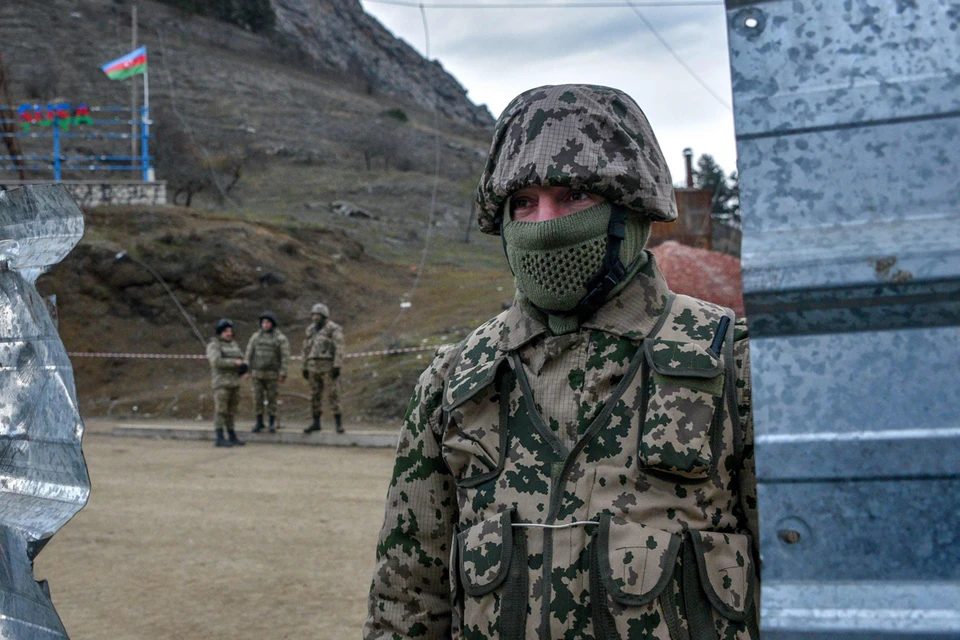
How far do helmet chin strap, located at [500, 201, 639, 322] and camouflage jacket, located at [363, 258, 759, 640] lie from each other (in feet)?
0.11

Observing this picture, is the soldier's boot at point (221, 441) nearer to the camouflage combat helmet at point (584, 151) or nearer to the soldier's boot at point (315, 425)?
the soldier's boot at point (315, 425)

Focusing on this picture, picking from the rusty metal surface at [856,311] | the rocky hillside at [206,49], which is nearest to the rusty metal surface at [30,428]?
the rusty metal surface at [856,311]

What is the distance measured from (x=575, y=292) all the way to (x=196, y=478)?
9410mm

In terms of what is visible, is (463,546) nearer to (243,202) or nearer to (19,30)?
(243,202)

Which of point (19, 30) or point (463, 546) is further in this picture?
point (19, 30)

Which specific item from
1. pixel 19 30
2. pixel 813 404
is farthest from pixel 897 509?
pixel 19 30

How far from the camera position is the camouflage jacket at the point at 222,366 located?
1423 cm

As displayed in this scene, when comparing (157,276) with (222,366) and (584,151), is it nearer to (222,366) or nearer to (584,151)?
(222,366)

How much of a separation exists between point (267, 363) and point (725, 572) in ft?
45.4

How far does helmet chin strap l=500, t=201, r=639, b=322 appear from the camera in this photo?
82.0 inches

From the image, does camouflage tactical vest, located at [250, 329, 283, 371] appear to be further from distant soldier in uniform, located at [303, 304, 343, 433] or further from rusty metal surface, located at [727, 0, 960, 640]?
rusty metal surface, located at [727, 0, 960, 640]

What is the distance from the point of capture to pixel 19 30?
166 ft

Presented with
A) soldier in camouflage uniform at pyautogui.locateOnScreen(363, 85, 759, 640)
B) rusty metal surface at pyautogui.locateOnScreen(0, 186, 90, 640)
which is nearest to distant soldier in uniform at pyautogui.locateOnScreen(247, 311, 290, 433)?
rusty metal surface at pyautogui.locateOnScreen(0, 186, 90, 640)

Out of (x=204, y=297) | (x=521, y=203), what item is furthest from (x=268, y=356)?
(x=521, y=203)
